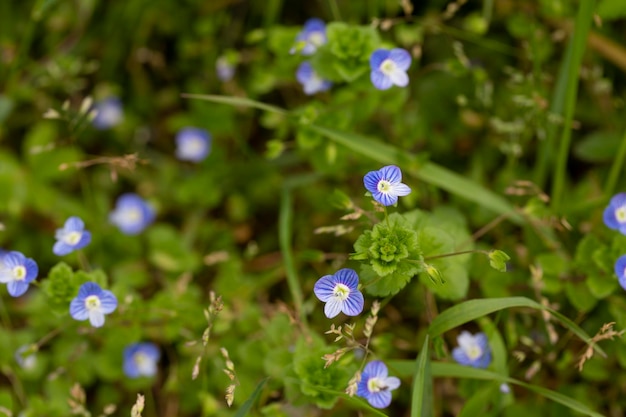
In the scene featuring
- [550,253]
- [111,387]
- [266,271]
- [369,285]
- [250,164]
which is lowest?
[111,387]

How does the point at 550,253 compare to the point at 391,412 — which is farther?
the point at 391,412

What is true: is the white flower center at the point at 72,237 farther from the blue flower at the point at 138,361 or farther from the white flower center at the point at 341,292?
the white flower center at the point at 341,292

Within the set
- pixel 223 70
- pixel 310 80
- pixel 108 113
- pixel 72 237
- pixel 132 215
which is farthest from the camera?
pixel 108 113

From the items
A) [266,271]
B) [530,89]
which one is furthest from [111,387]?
[530,89]

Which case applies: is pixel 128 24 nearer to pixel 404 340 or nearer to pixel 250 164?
pixel 250 164

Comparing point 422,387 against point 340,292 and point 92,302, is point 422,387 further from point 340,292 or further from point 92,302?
point 92,302

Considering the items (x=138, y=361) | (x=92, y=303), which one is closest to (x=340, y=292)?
(x=92, y=303)

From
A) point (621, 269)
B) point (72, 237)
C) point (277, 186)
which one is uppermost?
point (621, 269)
